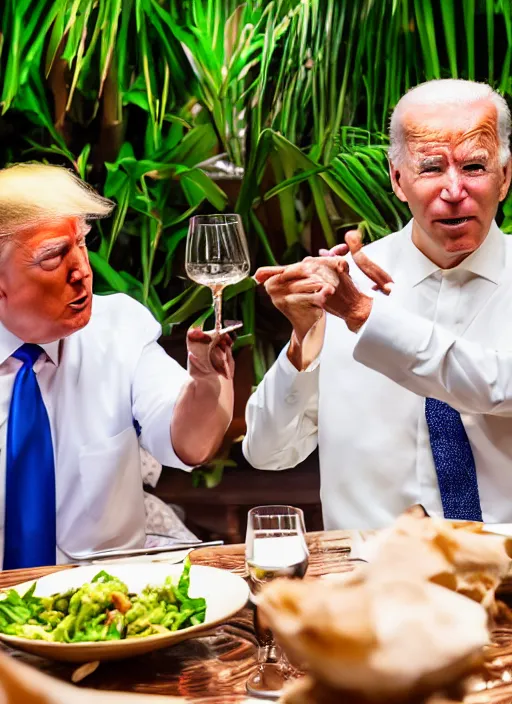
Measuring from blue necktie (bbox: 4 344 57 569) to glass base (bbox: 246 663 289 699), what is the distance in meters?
1.11

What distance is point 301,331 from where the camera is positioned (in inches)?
82.7

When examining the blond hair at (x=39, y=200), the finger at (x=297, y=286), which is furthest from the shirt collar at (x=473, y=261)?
the blond hair at (x=39, y=200)

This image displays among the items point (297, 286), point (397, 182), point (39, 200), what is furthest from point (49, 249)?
point (397, 182)

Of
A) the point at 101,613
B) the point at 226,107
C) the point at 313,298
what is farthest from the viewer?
the point at 226,107

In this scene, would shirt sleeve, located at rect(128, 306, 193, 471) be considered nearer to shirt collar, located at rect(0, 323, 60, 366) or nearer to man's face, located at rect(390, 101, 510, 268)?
shirt collar, located at rect(0, 323, 60, 366)

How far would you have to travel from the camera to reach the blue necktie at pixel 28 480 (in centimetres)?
213

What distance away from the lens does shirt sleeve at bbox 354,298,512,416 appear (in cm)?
205

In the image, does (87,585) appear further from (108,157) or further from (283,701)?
(108,157)

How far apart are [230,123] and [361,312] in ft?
5.32

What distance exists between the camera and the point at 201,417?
7.00ft

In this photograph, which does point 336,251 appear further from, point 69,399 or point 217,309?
point 69,399

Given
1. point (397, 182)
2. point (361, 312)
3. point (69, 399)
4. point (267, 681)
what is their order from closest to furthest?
point (267, 681), point (361, 312), point (69, 399), point (397, 182)

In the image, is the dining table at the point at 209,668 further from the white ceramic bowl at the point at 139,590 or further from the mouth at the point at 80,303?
the mouth at the point at 80,303

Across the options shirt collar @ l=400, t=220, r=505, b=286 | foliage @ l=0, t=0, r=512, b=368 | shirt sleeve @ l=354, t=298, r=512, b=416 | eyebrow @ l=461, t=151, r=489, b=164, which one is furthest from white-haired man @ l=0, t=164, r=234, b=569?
foliage @ l=0, t=0, r=512, b=368
